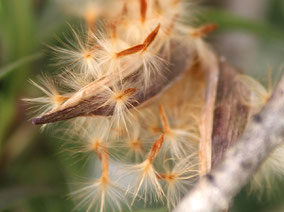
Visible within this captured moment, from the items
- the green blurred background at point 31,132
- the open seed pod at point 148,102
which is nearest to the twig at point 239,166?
the open seed pod at point 148,102

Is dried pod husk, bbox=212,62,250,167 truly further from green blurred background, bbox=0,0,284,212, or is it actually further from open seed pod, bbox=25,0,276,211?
green blurred background, bbox=0,0,284,212

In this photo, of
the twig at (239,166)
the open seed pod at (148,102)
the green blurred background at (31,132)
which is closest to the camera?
the twig at (239,166)

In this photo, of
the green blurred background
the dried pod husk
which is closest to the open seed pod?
the dried pod husk

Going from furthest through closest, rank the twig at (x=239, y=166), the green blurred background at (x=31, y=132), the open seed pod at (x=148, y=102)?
the green blurred background at (x=31, y=132) → the open seed pod at (x=148, y=102) → the twig at (x=239, y=166)

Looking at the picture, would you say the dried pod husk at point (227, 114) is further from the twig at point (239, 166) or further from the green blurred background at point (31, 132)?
the green blurred background at point (31, 132)

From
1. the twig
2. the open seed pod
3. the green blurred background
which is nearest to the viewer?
the twig

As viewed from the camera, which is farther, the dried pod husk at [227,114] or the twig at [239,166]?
the dried pod husk at [227,114]

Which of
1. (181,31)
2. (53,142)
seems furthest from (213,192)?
(53,142)

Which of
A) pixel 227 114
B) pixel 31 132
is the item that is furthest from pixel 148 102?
pixel 31 132

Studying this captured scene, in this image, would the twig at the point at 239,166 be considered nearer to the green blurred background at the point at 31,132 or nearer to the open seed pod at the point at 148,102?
the open seed pod at the point at 148,102

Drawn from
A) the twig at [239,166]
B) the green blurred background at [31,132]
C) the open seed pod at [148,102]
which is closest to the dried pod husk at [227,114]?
the open seed pod at [148,102]
